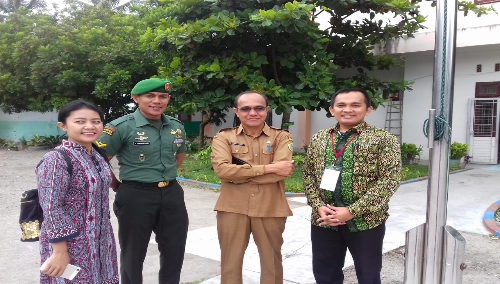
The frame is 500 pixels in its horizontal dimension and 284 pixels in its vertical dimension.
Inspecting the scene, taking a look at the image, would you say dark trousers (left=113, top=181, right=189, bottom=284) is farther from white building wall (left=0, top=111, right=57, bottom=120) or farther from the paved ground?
white building wall (left=0, top=111, right=57, bottom=120)

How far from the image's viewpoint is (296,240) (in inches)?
197

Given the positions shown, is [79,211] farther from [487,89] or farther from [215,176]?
[487,89]

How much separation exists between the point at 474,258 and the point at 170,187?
133 inches

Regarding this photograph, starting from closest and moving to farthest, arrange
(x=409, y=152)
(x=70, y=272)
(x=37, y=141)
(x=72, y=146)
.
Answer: (x=70, y=272) < (x=72, y=146) < (x=409, y=152) < (x=37, y=141)

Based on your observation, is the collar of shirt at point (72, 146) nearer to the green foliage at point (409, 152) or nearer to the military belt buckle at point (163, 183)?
the military belt buckle at point (163, 183)

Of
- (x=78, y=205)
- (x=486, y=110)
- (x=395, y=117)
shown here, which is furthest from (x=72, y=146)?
(x=395, y=117)

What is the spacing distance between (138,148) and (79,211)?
71 cm

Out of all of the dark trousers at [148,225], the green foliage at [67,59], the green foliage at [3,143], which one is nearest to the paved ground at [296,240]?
the dark trousers at [148,225]

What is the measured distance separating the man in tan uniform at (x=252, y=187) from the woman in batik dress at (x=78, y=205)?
73 cm

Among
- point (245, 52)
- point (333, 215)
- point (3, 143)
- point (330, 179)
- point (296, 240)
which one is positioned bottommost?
point (296, 240)

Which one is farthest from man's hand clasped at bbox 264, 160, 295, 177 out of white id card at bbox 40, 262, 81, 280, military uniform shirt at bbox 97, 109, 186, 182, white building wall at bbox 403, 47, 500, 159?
white building wall at bbox 403, 47, 500, 159

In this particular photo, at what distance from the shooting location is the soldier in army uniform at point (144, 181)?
283cm

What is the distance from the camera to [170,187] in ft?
9.71

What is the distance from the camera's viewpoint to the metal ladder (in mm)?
12656
